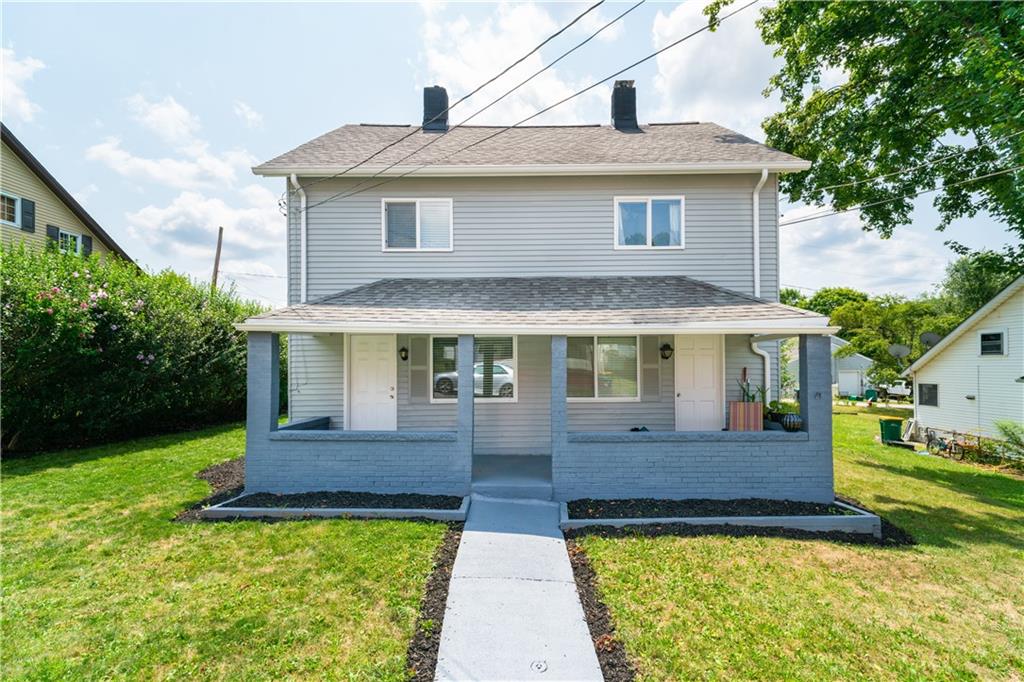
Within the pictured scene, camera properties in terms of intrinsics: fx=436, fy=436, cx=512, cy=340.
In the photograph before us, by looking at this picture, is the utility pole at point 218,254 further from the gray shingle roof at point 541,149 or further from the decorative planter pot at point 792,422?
the decorative planter pot at point 792,422

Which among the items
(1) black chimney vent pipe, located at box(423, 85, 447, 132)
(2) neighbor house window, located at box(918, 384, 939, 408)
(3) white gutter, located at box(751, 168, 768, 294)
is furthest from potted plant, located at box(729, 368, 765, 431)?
(2) neighbor house window, located at box(918, 384, 939, 408)

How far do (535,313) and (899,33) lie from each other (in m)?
11.7

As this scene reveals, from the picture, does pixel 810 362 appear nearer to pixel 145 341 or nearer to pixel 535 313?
pixel 535 313

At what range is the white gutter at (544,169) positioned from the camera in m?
8.41

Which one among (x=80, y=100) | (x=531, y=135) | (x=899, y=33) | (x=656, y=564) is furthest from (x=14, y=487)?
(x=899, y=33)

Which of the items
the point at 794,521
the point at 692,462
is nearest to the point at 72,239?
the point at 692,462

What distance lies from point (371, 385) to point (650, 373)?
5.62m

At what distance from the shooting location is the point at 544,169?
8.55 m

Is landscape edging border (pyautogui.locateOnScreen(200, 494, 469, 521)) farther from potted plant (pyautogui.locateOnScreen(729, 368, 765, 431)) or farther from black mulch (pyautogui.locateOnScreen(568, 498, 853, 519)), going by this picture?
potted plant (pyautogui.locateOnScreen(729, 368, 765, 431))

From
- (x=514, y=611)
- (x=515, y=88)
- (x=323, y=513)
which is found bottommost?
(x=514, y=611)

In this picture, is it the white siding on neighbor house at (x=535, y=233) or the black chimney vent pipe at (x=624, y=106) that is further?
the black chimney vent pipe at (x=624, y=106)

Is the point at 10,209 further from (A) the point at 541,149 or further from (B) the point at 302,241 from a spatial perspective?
(A) the point at 541,149

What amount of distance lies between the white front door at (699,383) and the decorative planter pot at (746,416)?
40.5 inches

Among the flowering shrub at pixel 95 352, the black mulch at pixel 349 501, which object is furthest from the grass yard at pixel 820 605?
the flowering shrub at pixel 95 352
